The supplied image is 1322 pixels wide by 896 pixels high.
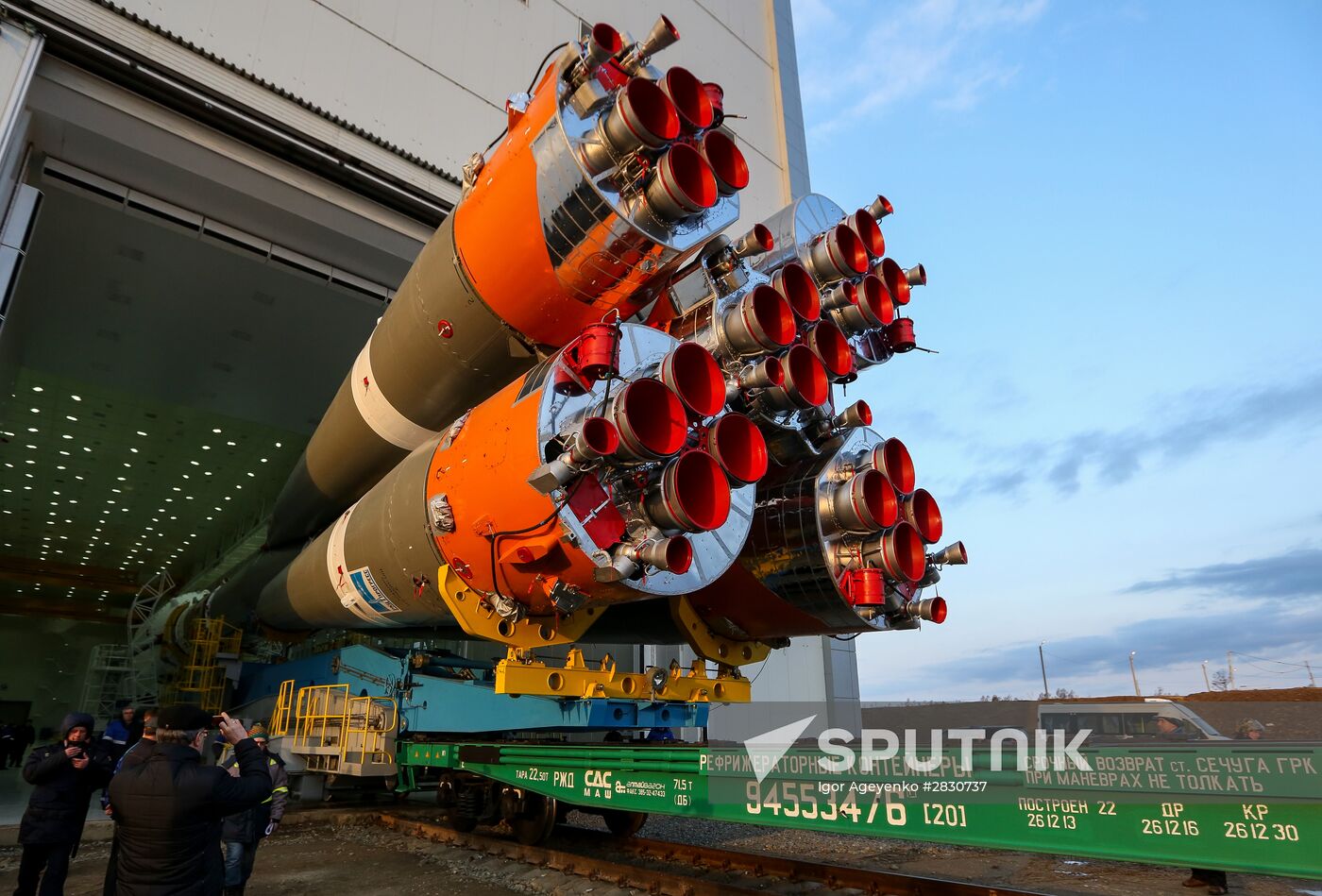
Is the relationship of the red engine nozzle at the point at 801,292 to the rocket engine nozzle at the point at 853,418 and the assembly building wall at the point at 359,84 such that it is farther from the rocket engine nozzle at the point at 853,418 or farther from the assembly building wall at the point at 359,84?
the assembly building wall at the point at 359,84

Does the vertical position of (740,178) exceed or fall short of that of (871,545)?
it exceeds it

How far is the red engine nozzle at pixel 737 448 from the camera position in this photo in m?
3.89

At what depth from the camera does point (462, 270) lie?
5141 millimetres

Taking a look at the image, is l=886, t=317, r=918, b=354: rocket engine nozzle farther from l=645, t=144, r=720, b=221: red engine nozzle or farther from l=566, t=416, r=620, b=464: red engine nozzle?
l=566, t=416, r=620, b=464: red engine nozzle

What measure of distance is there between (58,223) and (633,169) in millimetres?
8850

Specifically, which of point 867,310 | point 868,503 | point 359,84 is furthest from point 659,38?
point 359,84

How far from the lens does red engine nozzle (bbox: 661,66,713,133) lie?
13.1 feet

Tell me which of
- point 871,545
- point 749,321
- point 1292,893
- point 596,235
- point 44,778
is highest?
point 596,235

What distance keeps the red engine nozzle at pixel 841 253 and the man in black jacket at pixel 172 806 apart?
13.7 ft

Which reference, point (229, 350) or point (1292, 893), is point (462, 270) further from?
point (229, 350)

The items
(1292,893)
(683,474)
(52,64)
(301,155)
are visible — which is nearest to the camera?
(683,474)

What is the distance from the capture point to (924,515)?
4.86 m

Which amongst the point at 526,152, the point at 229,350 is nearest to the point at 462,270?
the point at 526,152

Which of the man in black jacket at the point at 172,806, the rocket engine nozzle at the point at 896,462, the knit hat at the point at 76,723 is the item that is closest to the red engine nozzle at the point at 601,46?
the rocket engine nozzle at the point at 896,462
